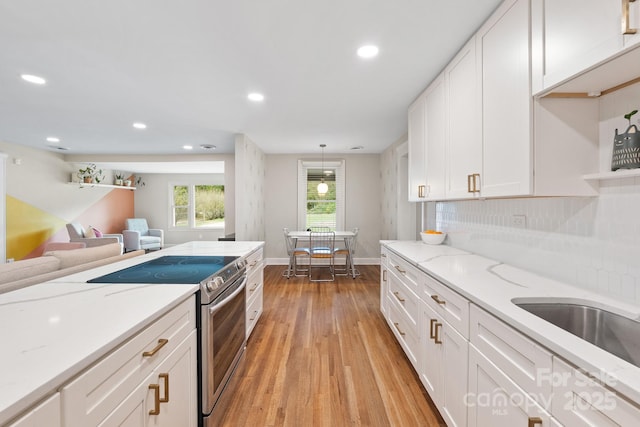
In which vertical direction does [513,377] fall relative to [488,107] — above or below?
below

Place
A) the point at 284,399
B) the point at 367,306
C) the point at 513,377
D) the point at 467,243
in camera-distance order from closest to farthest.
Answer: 1. the point at 513,377
2. the point at 284,399
3. the point at 467,243
4. the point at 367,306

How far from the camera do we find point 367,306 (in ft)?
11.9

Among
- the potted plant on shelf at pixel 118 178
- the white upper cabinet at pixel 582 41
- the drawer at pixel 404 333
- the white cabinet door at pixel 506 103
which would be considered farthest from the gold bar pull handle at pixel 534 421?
the potted plant on shelf at pixel 118 178

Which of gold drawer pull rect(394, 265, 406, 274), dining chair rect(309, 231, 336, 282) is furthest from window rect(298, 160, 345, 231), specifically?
gold drawer pull rect(394, 265, 406, 274)

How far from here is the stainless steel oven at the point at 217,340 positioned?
5.04 ft

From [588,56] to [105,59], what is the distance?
298cm

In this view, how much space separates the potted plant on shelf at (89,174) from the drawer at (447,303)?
302 inches

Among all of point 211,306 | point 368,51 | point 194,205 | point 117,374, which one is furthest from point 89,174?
point 117,374

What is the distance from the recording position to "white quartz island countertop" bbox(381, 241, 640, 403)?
0.70 meters

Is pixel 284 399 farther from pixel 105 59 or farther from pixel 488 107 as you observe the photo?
pixel 105 59

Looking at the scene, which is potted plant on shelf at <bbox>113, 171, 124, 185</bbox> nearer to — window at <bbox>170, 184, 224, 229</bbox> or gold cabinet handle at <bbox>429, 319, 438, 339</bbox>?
window at <bbox>170, 184, 224, 229</bbox>

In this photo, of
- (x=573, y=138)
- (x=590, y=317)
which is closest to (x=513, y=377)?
(x=590, y=317)

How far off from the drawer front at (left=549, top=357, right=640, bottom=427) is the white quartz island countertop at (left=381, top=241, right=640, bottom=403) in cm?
3

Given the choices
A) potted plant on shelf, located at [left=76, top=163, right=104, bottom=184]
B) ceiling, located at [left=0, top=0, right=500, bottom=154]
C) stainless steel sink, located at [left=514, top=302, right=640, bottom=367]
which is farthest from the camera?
potted plant on shelf, located at [left=76, top=163, right=104, bottom=184]
